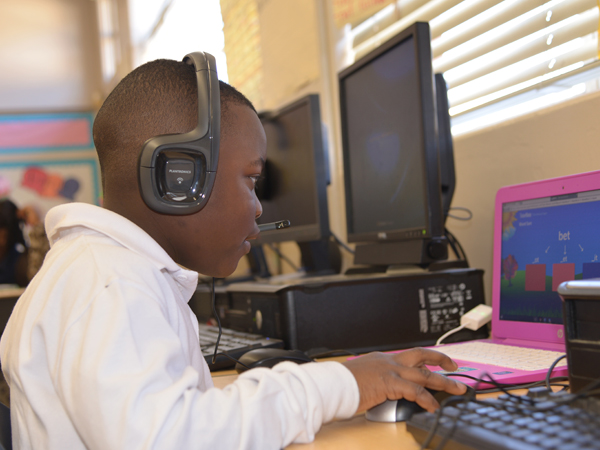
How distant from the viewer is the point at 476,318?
1042 mm

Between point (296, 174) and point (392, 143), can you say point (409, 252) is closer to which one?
point (392, 143)

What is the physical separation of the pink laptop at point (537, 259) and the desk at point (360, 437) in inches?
7.5

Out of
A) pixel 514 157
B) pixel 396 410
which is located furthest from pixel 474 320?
pixel 396 410

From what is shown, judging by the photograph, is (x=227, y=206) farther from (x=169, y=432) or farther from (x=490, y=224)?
(x=490, y=224)

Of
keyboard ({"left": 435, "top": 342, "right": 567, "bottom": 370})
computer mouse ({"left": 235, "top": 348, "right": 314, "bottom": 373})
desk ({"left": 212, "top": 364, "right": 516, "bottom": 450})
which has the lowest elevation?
desk ({"left": 212, "top": 364, "right": 516, "bottom": 450})

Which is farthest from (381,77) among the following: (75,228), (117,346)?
(117,346)

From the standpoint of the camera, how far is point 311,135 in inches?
57.4

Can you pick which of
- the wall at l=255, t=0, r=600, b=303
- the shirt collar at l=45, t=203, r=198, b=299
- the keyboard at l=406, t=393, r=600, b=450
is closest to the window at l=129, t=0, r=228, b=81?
the wall at l=255, t=0, r=600, b=303

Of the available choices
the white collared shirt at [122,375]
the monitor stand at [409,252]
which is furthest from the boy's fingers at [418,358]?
the monitor stand at [409,252]

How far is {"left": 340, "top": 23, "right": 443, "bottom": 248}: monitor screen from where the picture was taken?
1.09 m

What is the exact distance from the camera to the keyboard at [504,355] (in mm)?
776

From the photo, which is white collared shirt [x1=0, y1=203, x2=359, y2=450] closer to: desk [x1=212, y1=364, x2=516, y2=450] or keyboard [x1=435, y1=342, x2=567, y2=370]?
desk [x1=212, y1=364, x2=516, y2=450]

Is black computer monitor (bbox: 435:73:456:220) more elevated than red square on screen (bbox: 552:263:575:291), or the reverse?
black computer monitor (bbox: 435:73:456:220)

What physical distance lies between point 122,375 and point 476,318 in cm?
75
